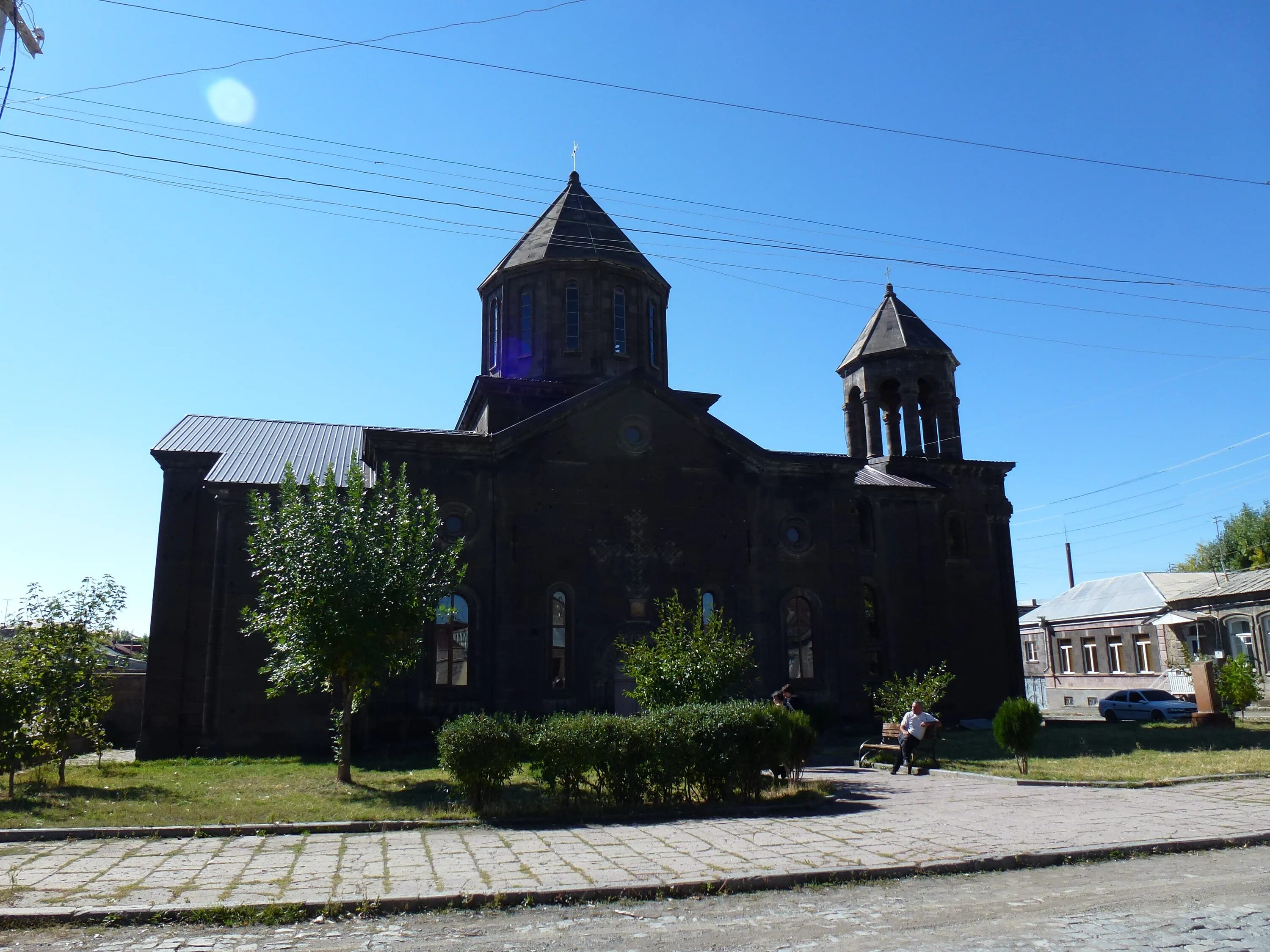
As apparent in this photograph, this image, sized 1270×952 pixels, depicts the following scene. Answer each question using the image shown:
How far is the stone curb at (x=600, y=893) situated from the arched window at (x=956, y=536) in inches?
695

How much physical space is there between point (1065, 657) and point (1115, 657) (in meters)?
3.58

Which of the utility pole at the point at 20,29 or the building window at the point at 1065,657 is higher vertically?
the utility pole at the point at 20,29

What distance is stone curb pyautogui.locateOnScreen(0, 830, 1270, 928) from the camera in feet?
19.3

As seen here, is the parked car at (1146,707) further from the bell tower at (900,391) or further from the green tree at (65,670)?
the green tree at (65,670)

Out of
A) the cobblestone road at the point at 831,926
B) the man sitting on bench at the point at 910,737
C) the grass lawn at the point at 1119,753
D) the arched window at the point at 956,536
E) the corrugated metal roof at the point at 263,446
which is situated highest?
the corrugated metal roof at the point at 263,446

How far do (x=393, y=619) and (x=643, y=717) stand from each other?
451 centimetres

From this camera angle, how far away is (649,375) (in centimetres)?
1977

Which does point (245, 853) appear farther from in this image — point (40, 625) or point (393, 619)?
point (40, 625)

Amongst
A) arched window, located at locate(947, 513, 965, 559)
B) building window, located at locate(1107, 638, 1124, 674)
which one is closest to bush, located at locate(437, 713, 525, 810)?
arched window, located at locate(947, 513, 965, 559)

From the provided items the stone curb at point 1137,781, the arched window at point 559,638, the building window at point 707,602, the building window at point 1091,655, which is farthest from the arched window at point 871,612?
the building window at point 1091,655

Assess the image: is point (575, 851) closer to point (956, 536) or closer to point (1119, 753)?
point (1119, 753)

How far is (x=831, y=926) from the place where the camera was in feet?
18.7

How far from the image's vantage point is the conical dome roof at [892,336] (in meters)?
25.3

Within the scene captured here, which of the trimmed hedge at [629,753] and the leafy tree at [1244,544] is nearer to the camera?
the trimmed hedge at [629,753]
